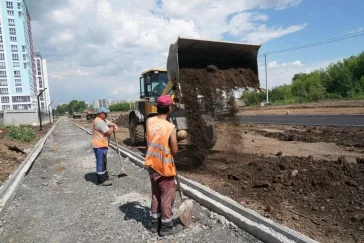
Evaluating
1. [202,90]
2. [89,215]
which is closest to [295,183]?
[202,90]

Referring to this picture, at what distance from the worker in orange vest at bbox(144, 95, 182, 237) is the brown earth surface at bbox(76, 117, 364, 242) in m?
1.39

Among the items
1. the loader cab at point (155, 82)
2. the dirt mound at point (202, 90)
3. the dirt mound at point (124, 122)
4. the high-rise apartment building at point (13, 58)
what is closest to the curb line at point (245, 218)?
the dirt mound at point (202, 90)

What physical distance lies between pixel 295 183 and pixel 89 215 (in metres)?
3.53

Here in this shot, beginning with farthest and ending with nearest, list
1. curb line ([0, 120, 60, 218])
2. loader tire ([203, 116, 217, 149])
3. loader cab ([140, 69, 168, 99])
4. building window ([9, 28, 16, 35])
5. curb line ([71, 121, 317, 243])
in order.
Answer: building window ([9, 28, 16, 35]) < loader cab ([140, 69, 168, 99]) < loader tire ([203, 116, 217, 149]) < curb line ([0, 120, 60, 218]) < curb line ([71, 121, 317, 243])

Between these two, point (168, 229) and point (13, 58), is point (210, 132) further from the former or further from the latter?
point (13, 58)

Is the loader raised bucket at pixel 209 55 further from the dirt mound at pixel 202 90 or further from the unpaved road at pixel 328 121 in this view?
the unpaved road at pixel 328 121

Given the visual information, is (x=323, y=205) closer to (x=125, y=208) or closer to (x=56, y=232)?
(x=125, y=208)

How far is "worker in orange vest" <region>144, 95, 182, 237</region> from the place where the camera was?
3.98 metres

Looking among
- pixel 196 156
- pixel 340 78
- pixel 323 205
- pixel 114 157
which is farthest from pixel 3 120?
pixel 340 78

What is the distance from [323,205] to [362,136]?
797 centimetres

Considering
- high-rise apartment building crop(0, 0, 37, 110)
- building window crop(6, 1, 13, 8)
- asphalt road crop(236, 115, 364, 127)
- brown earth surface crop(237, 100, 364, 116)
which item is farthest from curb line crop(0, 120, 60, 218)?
building window crop(6, 1, 13, 8)

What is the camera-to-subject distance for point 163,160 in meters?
3.99

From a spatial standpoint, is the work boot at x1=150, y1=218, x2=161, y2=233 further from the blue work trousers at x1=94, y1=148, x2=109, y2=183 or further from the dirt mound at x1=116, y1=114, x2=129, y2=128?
the dirt mound at x1=116, y1=114, x2=129, y2=128

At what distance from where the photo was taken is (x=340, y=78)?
45188 millimetres
